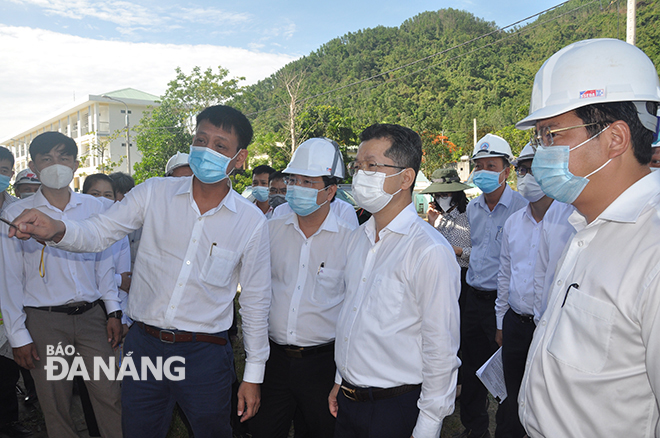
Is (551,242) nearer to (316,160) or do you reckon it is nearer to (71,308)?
(316,160)

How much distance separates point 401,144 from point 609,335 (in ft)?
4.47

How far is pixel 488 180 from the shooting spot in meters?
4.32

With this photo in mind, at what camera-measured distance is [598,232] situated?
4.59 feet

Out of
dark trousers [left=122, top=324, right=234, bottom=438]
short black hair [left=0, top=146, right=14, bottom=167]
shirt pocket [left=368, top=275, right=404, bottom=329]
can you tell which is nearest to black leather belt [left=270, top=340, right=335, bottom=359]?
dark trousers [left=122, top=324, right=234, bottom=438]

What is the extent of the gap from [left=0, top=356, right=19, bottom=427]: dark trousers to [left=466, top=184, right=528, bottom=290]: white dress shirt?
14.3ft

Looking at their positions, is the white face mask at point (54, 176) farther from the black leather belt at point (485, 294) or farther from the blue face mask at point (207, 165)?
the black leather belt at point (485, 294)

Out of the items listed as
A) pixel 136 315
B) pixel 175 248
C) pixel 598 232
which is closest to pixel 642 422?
pixel 598 232

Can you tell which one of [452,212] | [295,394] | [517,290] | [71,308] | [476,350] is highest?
Result: [452,212]

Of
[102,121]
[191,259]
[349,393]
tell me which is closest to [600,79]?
[349,393]

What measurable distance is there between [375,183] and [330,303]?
998mm

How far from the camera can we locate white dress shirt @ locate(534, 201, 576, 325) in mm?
2836

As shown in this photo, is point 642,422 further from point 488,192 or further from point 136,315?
point 488,192

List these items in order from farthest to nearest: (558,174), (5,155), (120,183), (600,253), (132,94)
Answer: (132,94)
(120,183)
(5,155)
(558,174)
(600,253)

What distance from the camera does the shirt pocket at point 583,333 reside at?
4.09ft
